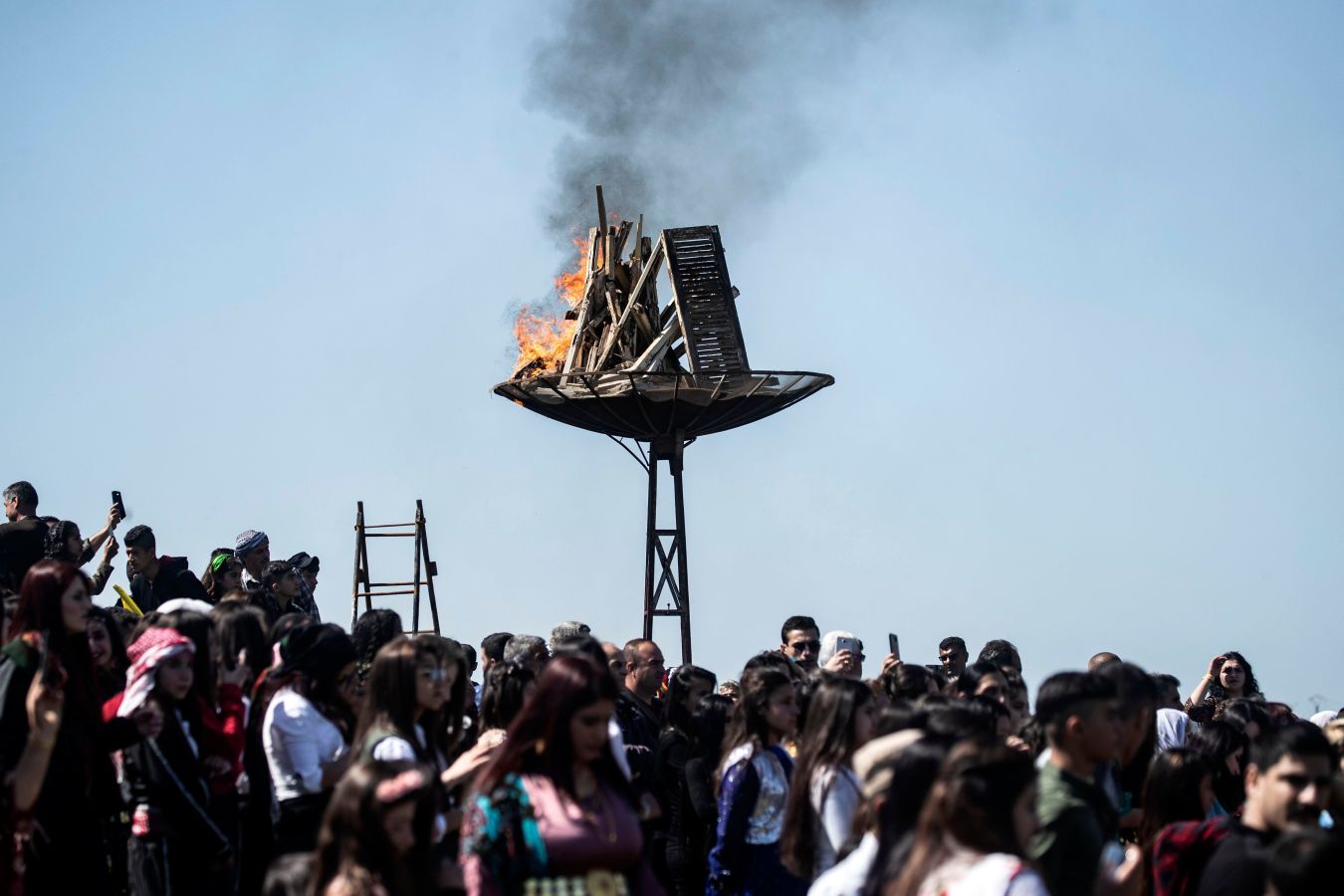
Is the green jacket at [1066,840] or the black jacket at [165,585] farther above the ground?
the black jacket at [165,585]

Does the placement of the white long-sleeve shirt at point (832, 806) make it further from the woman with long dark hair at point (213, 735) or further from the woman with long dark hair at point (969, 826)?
the woman with long dark hair at point (213, 735)

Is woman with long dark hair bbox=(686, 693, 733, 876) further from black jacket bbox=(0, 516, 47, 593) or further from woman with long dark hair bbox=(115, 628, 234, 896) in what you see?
black jacket bbox=(0, 516, 47, 593)

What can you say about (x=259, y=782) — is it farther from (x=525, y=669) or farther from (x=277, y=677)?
(x=525, y=669)

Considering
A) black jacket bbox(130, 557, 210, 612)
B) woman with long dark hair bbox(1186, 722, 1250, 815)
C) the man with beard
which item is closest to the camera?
the man with beard

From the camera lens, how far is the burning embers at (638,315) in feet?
63.3

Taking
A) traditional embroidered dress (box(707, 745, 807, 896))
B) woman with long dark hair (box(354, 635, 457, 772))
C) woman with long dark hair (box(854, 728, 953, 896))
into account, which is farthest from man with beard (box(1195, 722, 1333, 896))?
woman with long dark hair (box(354, 635, 457, 772))

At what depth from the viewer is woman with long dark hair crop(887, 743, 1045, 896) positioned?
4332mm

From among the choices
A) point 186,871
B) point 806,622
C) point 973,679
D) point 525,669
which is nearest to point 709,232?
point 806,622

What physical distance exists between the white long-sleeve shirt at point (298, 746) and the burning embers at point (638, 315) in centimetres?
1181

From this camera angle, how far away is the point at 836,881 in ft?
16.9

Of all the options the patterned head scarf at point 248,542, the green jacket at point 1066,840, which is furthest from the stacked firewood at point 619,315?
the green jacket at point 1066,840

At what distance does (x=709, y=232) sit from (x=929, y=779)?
15545 millimetres

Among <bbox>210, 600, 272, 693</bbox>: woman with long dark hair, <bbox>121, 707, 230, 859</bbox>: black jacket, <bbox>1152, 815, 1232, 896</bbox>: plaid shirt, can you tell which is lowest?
<bbox>1152, 815, 1232, 896</bbox>: plaid shirt

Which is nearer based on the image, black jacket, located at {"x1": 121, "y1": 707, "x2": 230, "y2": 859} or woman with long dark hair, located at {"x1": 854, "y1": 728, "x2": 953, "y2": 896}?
woman with long dark hair, located at {"x1": 854, "y1": 728, "x2": 953, "y2": 896}
